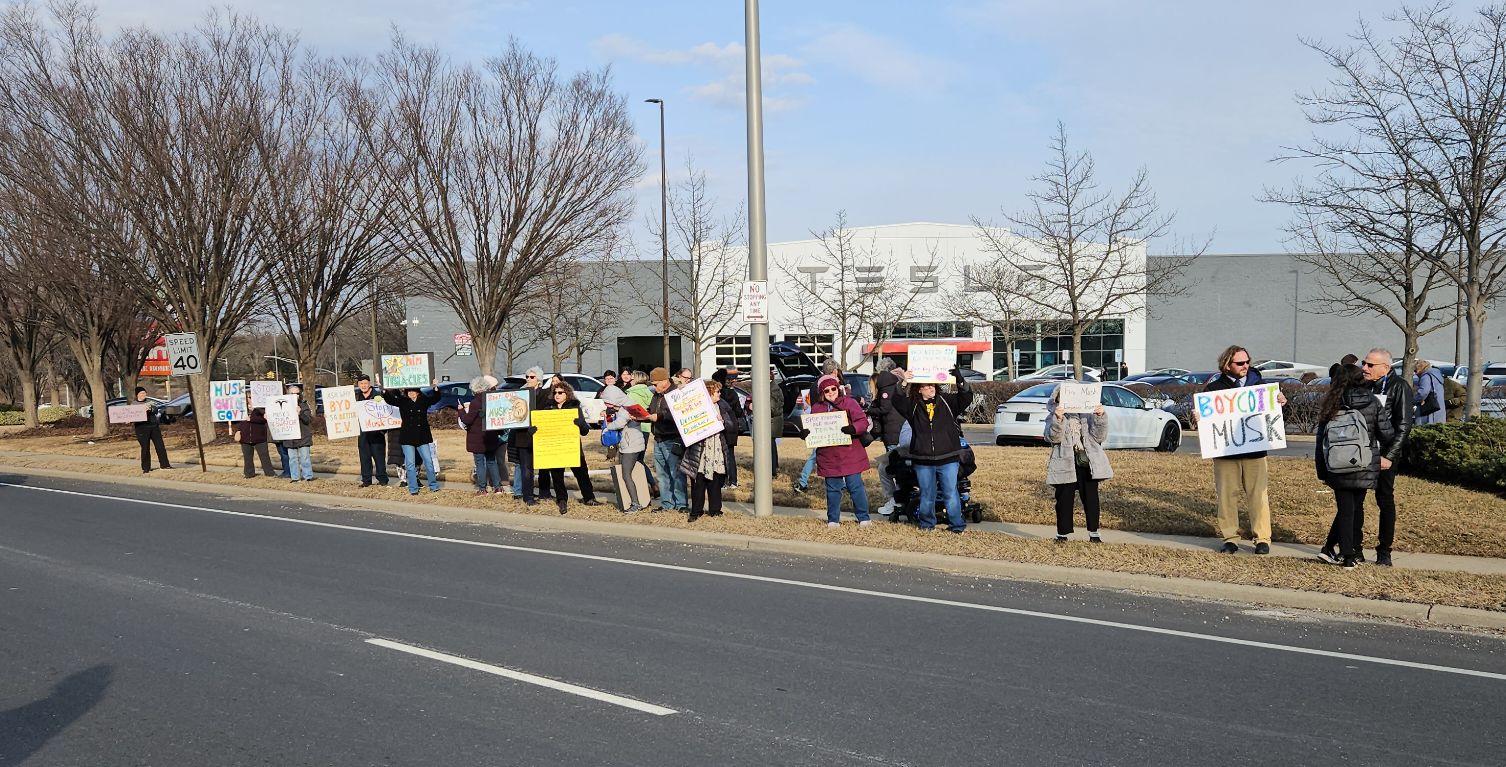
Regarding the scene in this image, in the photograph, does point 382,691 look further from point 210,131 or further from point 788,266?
point 788,266

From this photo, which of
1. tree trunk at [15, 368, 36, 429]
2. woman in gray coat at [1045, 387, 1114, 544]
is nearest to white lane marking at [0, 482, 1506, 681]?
woman in gray coat at [1045, 387, 1114, 544]

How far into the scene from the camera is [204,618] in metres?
8.44

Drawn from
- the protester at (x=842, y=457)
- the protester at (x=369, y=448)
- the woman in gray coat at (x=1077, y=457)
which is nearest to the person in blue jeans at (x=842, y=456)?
the protester at (x=842, y=457)

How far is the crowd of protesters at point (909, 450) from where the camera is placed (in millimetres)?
9570

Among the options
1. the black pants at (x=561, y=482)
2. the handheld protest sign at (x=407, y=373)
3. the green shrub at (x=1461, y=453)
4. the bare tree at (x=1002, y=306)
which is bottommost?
the black pants at (x=561, y=482)

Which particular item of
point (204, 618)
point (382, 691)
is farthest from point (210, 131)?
point (382, 691)

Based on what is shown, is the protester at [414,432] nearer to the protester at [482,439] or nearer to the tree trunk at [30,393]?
the protester at [482,439]

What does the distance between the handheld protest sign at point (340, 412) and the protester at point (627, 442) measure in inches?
242

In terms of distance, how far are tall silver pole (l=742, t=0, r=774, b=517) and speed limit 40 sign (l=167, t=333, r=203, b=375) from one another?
1367cm

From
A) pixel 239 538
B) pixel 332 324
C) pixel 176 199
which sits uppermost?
pixel 176 199

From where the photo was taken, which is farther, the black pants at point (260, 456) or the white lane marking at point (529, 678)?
the black pants at point (260, 456)

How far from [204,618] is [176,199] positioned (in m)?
19.3

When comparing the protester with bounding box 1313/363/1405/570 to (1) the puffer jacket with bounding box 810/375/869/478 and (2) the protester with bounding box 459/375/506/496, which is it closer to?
(1) the puffer jacket with bounding box 810/375/869/478

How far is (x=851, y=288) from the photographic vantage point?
49.4 metres
